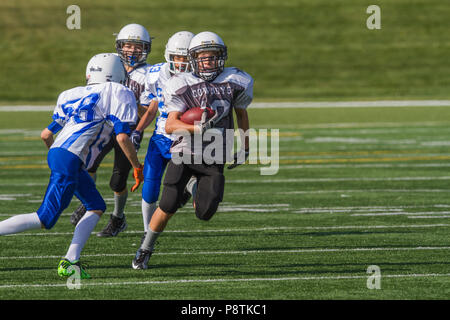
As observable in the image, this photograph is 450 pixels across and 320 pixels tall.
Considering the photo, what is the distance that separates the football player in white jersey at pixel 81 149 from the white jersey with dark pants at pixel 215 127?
0.28m

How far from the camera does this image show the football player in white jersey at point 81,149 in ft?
20.4

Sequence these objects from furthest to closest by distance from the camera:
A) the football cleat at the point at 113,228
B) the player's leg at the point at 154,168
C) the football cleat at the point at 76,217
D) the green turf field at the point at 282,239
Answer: the football cleat at the point at 76,217
the football cleat at the point at 113,228
the player's leg at the point at 154,168
the green turf field at the point at 282,239

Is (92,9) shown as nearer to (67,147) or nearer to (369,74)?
(369,74)

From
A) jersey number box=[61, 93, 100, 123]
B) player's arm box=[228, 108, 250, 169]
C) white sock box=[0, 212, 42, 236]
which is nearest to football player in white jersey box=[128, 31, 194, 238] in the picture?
player's arm box=[228, 108, 250, 169]

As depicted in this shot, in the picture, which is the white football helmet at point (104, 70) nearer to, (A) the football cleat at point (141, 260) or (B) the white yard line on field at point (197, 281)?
(A) the football cleat at point (141, 260)

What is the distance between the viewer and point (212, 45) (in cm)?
677

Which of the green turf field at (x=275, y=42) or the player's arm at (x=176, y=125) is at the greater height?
the green turf field at (x=275, y=42)

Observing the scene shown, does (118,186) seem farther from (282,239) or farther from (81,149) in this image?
(81,149)

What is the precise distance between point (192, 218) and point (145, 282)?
330 cm

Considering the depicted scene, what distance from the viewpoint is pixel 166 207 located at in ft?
21.6

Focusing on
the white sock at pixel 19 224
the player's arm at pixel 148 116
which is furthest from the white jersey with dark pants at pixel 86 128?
the player's arm at pixel 148 116

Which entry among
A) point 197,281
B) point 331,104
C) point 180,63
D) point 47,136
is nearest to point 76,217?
point 180,63

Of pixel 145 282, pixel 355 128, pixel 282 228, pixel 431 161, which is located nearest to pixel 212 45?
pixel 145 282

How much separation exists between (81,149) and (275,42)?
111ft
